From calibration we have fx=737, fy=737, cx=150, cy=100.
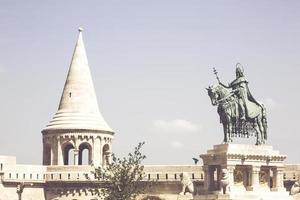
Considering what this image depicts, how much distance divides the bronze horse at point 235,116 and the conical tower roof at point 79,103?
20.5 m

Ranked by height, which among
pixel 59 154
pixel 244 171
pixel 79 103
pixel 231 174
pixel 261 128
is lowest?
pixel 231 174

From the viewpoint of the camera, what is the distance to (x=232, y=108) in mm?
33000

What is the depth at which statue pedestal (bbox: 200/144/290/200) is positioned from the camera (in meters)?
32.1

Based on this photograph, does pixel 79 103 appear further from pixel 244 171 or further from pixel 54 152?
pixel 244 171

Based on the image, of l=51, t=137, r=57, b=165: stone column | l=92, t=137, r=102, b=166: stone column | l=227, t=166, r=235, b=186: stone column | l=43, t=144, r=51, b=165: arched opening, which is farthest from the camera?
l=43, t=144, r=51, b=165: arched opening

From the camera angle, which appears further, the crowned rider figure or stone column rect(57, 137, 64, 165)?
stone column rect(57, 137, 64, 165)

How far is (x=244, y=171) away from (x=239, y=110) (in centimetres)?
276

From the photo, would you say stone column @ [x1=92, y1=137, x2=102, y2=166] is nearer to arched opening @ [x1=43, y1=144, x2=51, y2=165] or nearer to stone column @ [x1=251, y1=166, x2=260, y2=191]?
arched opening @ [x1=43, y1=144, x2=51, y2=165]

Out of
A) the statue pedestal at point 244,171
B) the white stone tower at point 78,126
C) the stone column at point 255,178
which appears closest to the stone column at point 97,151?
the white stone tower at point 78,126

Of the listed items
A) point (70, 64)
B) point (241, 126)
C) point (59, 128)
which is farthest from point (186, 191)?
point (70, 64)

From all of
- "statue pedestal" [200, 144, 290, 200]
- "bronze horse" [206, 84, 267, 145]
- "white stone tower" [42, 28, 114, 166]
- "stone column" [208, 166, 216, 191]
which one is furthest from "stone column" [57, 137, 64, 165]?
"bronze horse" [206, 84, 267, 145]

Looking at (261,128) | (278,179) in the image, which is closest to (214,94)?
(261,128)

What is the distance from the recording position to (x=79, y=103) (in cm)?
5347

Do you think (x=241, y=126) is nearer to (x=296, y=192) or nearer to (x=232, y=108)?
(x=232, y=108)
